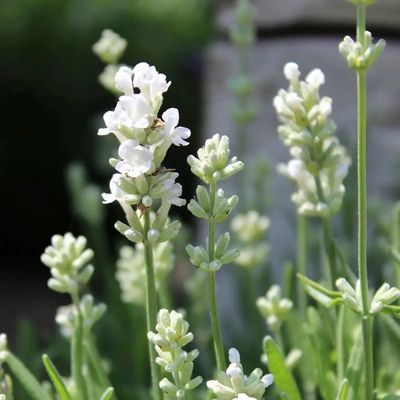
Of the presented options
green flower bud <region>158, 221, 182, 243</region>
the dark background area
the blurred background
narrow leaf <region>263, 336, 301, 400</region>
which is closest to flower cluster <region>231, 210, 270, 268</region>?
narrow leaf <region>263, 336, 301, 400</region>

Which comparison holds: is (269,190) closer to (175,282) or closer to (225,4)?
(225,4)

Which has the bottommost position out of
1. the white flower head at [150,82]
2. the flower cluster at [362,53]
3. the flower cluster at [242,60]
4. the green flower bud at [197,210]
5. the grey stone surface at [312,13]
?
the green flower bud at [197,210]

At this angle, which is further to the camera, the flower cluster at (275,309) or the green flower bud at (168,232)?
the flower cluster at (275,309)

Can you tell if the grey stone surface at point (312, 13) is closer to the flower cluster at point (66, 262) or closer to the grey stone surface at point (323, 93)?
the grey stone surface at point (323, 93)

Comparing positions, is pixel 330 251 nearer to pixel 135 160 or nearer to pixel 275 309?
pixel 275 309

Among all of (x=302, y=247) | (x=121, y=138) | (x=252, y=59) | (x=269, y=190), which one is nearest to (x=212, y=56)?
(x=252, y=59)

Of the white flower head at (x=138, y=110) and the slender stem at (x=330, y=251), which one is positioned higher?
the white flower head at (x=138, y=110)

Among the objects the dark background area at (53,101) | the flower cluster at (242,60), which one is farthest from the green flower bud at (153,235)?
the dark background area at (53,101)
